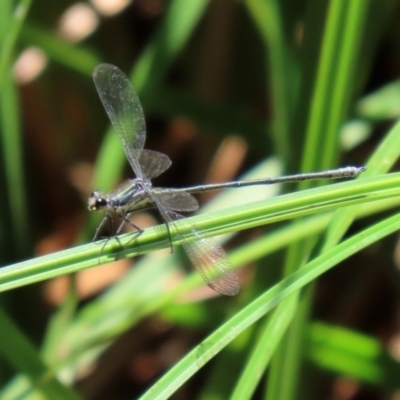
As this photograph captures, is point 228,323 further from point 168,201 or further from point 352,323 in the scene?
point 352,323

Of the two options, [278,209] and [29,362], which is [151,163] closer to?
[29,362]

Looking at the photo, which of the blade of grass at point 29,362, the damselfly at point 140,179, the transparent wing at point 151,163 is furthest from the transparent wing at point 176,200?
the blade of grass at point 29,362

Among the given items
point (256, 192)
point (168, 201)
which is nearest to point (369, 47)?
point (256, 192)

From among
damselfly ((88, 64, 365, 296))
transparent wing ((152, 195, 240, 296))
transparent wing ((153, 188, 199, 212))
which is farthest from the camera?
transparent wing ((153, 188, 199, 212))

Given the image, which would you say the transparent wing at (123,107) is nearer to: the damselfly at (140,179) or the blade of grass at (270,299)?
the damselfly at (140,179)

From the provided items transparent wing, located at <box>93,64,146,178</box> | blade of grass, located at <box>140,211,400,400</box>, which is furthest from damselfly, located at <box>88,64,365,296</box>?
blade of grass, located at <box>140,211,400,400</box>

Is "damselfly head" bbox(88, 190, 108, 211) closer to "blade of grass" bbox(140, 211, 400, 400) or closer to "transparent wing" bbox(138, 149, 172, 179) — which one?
"transparent wing" bbox(138, 149, 172, 179)
